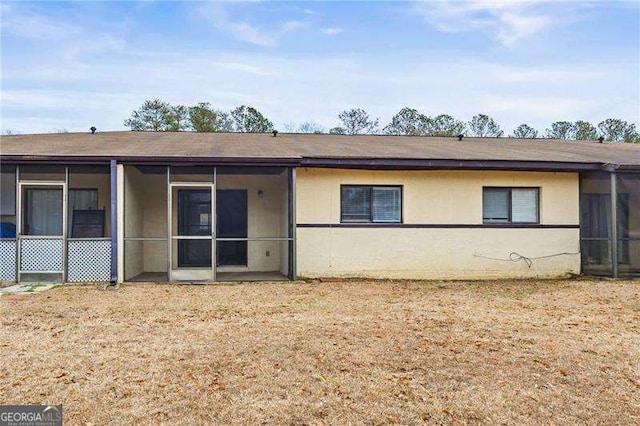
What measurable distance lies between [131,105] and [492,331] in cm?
2801

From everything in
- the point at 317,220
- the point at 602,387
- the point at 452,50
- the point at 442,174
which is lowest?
the point at 602,387

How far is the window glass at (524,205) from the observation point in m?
10.6

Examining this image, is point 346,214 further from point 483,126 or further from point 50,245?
point 483,126

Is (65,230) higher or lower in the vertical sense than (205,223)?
lower

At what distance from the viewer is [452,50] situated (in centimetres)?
1734

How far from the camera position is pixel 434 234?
10273 millimetres

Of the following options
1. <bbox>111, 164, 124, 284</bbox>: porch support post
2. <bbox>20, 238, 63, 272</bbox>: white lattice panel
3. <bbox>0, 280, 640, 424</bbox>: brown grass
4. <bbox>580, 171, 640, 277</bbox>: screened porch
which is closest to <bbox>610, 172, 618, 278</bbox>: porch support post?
<bbox>580, 171, 640, 277</bbox>: screened porch

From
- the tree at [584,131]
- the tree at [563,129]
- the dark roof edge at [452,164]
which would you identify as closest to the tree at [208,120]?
the dark roof edge at [452,164]

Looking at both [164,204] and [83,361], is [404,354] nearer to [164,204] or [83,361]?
[83,361]

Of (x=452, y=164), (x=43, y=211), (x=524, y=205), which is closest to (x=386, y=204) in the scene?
(x=452, y=164)

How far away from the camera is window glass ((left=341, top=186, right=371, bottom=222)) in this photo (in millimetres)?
10203

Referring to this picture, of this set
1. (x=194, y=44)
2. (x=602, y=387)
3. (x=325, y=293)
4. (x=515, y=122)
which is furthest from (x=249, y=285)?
(x=515, y=122)

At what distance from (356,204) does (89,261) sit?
18.2 feet

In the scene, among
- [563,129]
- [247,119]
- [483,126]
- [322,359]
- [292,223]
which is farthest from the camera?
[483,126]
